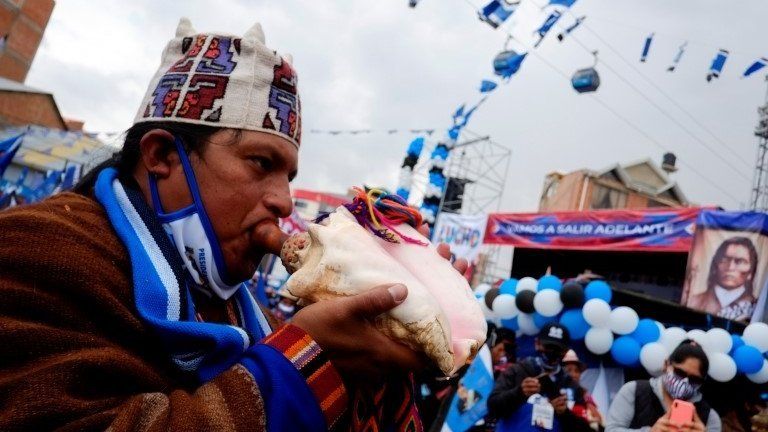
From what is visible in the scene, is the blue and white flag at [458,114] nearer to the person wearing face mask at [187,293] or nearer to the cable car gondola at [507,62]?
the cable car gondola at [507,62]

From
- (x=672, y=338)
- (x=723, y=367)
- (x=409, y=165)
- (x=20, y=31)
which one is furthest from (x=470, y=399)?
(x=20, y=31)

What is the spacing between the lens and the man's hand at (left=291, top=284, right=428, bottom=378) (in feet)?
3.04

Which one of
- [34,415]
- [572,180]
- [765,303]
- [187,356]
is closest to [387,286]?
[187,356]

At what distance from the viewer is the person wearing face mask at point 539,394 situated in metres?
4.44

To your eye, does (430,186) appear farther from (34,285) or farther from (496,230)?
(34,285)

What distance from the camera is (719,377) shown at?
5574 millimetres

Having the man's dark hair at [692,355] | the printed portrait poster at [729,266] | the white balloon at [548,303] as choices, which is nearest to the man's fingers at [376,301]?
the man's dark hair at [692,355]

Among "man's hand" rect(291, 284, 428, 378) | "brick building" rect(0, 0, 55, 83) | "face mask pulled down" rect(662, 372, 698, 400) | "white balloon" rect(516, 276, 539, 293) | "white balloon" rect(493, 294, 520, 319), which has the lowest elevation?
"face mask pulled down" rect(662, 372, 698, 400)

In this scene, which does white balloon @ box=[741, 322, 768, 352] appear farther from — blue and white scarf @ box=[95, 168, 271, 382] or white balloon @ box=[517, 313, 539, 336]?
blue and white scarf @ box=[95, 168, 271, 382]

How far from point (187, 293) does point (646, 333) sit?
621 cm

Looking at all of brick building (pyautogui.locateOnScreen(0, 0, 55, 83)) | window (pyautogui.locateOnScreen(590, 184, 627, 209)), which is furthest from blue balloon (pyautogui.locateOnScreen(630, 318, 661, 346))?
brick building (pyautogui.locateOnScreen(0, 0, 55, 83))

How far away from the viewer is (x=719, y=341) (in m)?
5.68

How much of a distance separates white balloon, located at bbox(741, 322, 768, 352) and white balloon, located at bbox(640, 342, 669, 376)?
998 millimetres

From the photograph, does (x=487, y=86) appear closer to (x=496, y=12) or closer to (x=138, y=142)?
(x=496, y=12)
